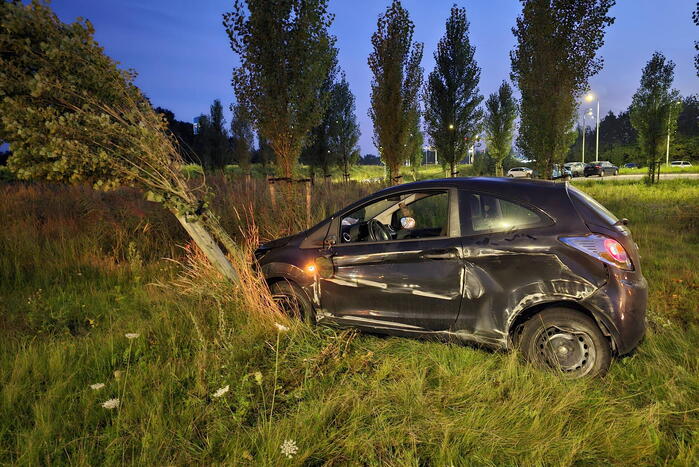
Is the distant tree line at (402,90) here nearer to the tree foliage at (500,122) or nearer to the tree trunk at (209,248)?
the tree trunk at (209,248)

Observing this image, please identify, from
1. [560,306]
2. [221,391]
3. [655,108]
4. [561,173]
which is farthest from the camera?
[655,108]

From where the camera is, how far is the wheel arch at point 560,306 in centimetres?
270

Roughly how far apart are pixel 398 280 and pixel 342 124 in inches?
939

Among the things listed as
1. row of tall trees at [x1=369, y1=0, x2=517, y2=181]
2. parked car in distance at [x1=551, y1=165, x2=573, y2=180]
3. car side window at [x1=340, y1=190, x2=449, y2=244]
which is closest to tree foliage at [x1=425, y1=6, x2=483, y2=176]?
row of tall trees at [x1=369, y1=0, x2=517, y2=181]

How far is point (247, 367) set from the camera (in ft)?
9.93

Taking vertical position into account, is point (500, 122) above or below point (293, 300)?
above

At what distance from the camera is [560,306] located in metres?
2.85

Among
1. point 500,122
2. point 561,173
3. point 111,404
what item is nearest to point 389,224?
point 111,404

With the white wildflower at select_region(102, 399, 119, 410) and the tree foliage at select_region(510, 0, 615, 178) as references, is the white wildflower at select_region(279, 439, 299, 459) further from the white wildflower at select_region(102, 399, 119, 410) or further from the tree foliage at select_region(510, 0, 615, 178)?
the tree foliage at select_region(510, 0, 615, 178)

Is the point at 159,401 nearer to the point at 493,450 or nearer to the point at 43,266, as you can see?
the point at 493,450

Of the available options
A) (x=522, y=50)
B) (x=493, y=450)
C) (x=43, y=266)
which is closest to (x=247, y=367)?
(x=493, y=450)

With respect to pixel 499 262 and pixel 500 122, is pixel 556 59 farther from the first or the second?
pixel 500 122

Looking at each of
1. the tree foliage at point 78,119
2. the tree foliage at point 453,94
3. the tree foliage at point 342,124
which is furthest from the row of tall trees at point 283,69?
the tree foliage at point 342,124

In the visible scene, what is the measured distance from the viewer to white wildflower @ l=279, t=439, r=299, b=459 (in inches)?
81.4
